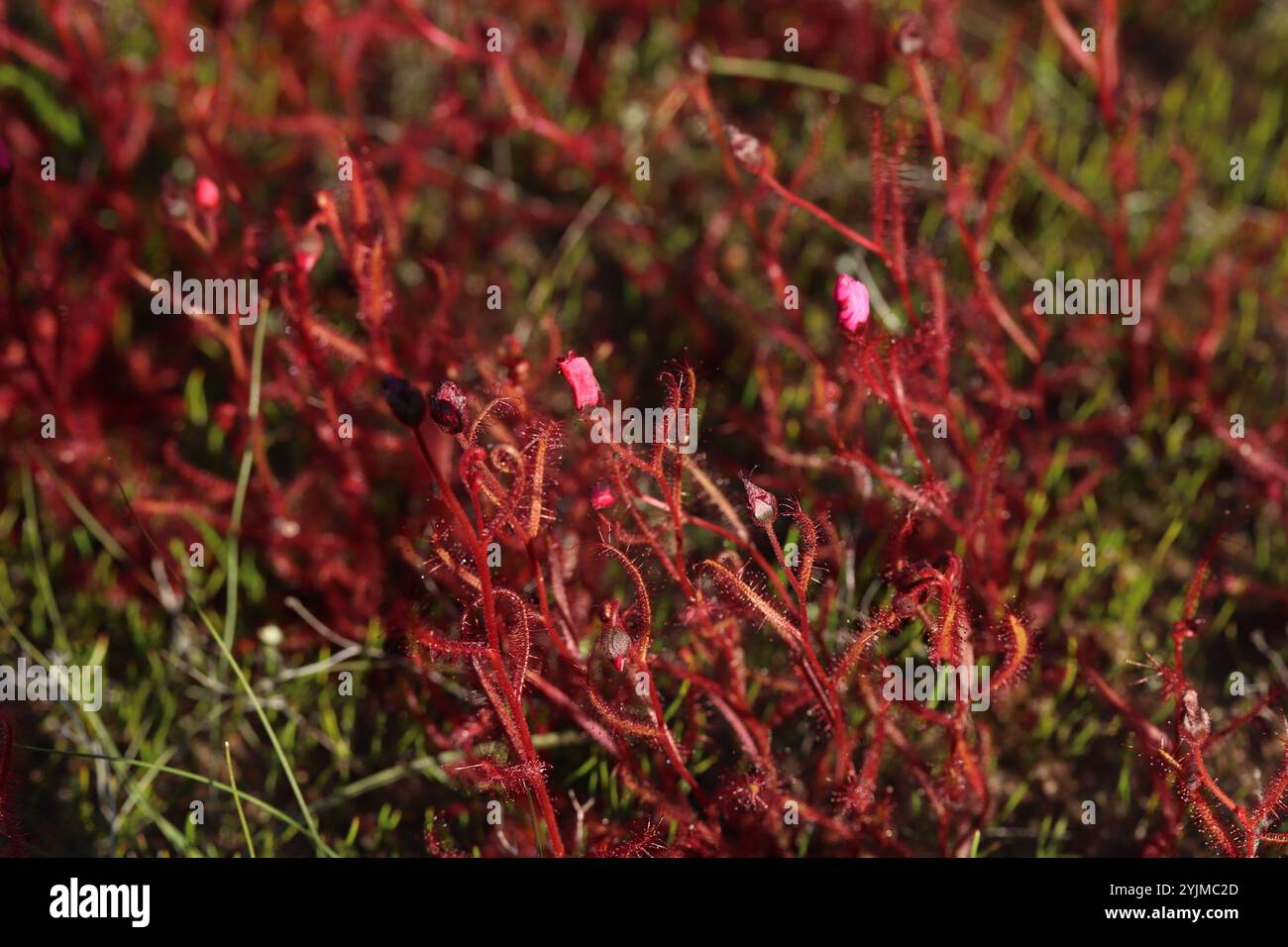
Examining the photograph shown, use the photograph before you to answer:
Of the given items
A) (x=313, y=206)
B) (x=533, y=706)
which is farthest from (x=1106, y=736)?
(x=313, y=206)

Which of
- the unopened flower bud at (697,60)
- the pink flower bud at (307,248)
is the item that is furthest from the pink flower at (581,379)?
the unopened flower bud at (697,60)

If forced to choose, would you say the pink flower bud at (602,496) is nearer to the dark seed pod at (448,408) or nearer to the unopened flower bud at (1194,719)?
the dark seed pod at (448,408)

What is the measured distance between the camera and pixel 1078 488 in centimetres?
241

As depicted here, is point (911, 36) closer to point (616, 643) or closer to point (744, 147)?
point (744, 147)

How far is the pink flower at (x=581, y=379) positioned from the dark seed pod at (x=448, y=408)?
16 cm

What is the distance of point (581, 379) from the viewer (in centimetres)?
165

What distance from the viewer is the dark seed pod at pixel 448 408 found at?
1.58m

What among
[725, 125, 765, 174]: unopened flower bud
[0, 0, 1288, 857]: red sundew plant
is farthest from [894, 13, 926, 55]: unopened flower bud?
[725, 125, 765, 174]: unopened flower bud

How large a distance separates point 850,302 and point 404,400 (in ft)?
2.33

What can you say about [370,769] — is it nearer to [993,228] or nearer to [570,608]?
[570,608]

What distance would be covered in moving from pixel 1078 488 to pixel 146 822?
1934 millimetres

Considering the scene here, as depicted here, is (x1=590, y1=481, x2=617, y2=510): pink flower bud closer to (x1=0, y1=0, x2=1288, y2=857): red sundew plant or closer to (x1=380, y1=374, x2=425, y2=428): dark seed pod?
(x1=0, y1=0, x2=1288, y2=857): red sundew plant

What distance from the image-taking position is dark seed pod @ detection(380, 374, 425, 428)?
1.58 m

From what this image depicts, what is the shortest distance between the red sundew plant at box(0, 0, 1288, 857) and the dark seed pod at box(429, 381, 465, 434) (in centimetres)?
4
